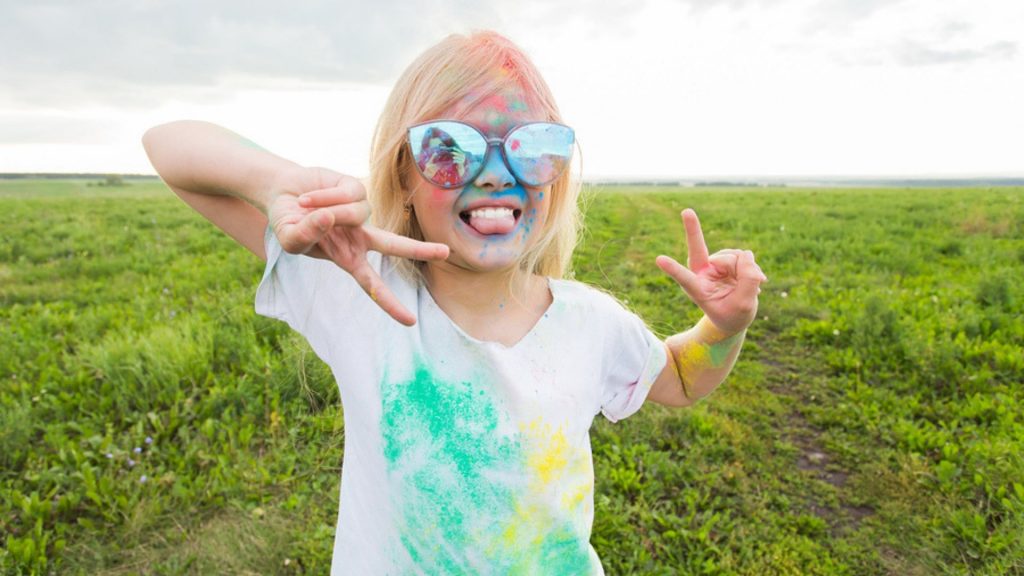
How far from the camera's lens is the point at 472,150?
1462 mm

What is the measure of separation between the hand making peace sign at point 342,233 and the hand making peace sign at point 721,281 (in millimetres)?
692

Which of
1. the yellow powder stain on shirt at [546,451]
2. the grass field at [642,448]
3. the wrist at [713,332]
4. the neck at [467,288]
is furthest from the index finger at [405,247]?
the grass field at [642,448]

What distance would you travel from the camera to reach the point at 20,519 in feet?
10.1

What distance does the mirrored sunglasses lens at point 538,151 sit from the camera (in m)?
1.49

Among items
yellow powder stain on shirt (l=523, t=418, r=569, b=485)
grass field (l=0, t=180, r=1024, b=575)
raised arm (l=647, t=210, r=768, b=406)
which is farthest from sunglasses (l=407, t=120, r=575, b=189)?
grass field (l=0, t=180, r=1024, b=575)

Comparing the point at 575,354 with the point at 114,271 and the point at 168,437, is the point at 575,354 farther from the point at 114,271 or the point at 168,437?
the point at 114,271

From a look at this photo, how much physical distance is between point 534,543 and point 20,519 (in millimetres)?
3062

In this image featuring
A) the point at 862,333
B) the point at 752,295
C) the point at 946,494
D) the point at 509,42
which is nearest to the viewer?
the point at 752,295

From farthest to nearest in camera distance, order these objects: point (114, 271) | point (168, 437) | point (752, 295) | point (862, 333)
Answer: point (114, 271)
point (862, 333)
point (168, 437)
point (752, 295)

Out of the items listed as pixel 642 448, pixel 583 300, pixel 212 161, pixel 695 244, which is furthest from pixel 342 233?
pixel 642 448

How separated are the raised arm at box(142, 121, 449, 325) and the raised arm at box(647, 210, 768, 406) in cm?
71

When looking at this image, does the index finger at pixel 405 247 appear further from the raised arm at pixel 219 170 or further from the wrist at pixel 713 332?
the wrist at pixel 713 332

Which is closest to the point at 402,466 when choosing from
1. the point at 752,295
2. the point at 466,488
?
the point at 466,488

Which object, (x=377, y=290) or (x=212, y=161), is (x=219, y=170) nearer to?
(x=212, y=161)
